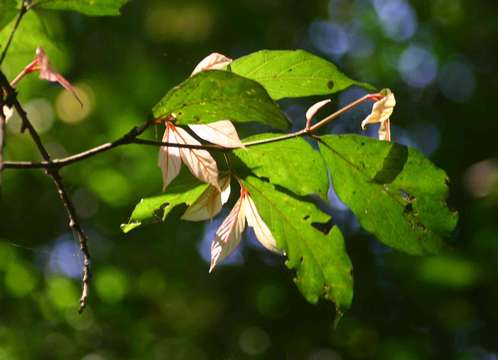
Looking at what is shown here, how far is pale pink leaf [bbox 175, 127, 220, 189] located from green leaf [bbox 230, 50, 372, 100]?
8 cm

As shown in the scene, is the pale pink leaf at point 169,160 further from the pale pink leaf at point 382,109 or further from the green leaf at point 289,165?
the pale pink leaf at point 382,109

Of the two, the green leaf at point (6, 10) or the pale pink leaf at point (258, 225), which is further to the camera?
the pale pink leaf at point (258, 225)

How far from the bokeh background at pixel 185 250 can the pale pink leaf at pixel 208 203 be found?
1622mm

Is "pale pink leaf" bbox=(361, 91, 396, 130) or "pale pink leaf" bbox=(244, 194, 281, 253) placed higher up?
"pale pink leaf" bbox=(361, 91, 396, 130)

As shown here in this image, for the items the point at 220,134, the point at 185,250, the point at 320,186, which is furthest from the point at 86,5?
the point at 185,250

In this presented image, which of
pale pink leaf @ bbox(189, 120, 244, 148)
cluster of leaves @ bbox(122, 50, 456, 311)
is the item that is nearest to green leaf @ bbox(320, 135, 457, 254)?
cluster of leaves @ bbox(122, 50, 456, 311)

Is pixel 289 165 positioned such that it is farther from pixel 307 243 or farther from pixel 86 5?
pixel 86 5

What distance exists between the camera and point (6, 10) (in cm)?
67

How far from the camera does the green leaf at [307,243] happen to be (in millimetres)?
787

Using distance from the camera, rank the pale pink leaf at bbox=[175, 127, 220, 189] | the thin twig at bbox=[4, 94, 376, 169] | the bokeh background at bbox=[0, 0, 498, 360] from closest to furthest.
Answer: the thin twig at bbox=[4, 94, 376, 169], the pale pink leaf at bbox=[175, 127, 220, 189], the bokeh background at bbox=[0, 0, 498, 360]

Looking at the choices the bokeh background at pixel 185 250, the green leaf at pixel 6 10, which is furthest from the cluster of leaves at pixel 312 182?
the bokeh background at pixel 185 250

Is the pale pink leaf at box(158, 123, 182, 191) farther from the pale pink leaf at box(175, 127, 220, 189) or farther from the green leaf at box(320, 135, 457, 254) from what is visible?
the green leaf at box(320, 135, 457, 254)

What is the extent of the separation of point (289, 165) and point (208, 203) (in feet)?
0.31

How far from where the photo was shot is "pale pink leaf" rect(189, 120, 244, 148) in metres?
0.69
